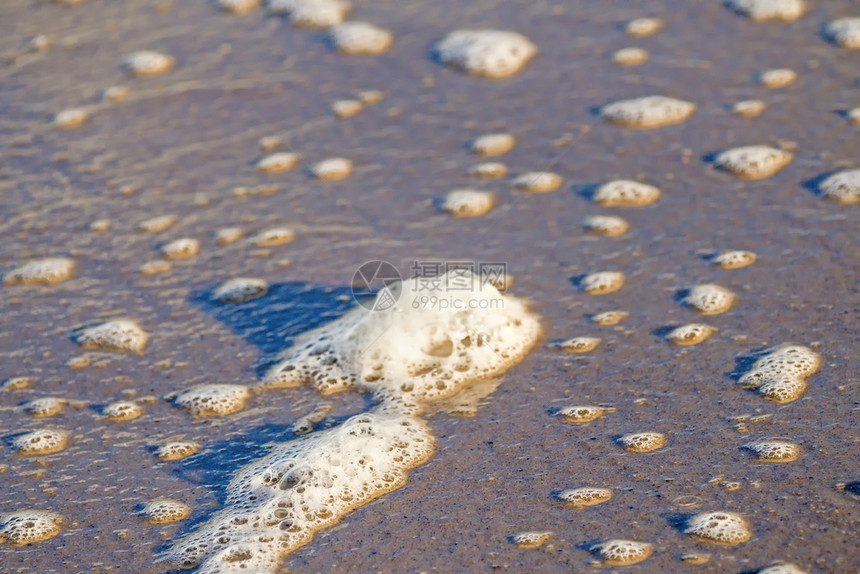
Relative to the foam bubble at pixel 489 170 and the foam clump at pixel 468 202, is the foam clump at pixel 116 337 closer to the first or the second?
the foam clump at pixel 468 202

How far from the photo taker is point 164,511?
207cm

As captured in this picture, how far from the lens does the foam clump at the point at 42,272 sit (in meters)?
2.93

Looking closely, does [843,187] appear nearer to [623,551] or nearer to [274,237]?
[623,551]

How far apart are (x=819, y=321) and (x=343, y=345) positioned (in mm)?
1301

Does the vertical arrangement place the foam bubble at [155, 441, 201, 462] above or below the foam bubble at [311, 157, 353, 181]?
below

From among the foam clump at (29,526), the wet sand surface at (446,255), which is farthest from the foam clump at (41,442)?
the foam clump at (29,526)

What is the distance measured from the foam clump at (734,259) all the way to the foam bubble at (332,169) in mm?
1315

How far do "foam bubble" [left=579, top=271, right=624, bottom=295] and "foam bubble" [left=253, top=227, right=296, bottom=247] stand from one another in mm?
975

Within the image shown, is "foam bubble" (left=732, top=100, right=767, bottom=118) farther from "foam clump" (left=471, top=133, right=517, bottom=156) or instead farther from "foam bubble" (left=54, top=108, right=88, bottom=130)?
"foam bubble" (left=54, top=108, right=88, bottom=130)

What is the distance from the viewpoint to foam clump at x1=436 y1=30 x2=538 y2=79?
3759 millimetres

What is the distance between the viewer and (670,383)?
233 centimetres

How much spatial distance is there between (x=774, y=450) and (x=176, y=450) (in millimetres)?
1418

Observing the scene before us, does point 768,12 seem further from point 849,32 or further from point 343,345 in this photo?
point 343,345

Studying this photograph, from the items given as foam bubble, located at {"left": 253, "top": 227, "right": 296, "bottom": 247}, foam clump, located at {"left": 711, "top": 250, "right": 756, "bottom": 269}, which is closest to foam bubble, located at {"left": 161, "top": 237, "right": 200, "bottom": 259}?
foam bubble, located at {"left": 253, "top": 227, "right": 296, "bottom": 247}
